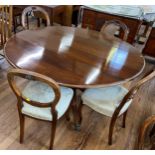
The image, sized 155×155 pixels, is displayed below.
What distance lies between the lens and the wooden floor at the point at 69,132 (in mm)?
1760

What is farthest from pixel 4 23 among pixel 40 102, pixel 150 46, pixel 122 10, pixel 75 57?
pixel 150 46

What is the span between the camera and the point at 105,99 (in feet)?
5.47

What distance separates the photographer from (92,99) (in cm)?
166

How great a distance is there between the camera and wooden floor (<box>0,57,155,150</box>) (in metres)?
1.76

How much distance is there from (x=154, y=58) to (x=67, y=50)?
75.2 inches

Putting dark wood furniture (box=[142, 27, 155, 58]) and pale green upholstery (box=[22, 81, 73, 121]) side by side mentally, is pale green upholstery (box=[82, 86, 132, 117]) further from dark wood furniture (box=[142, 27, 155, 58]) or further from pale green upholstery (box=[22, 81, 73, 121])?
dark wood furniture (box=[142, 27, 155, 58])

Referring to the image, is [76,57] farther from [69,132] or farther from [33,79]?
[69,132]

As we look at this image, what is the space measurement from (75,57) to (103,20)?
1.46 m

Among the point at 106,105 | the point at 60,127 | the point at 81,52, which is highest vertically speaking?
the point at 81,52

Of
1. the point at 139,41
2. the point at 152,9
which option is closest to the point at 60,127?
the point at 152,9

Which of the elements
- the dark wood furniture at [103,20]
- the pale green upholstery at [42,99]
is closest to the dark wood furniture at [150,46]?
the dark wood furniture at [103,20]

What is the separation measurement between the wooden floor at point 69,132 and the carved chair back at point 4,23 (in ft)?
2.29

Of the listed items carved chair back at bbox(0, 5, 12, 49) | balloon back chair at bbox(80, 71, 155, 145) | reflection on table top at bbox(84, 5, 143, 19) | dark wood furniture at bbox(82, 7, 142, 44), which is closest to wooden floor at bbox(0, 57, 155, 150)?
balloon back chair at bbox(80, 71, 155, 145)
